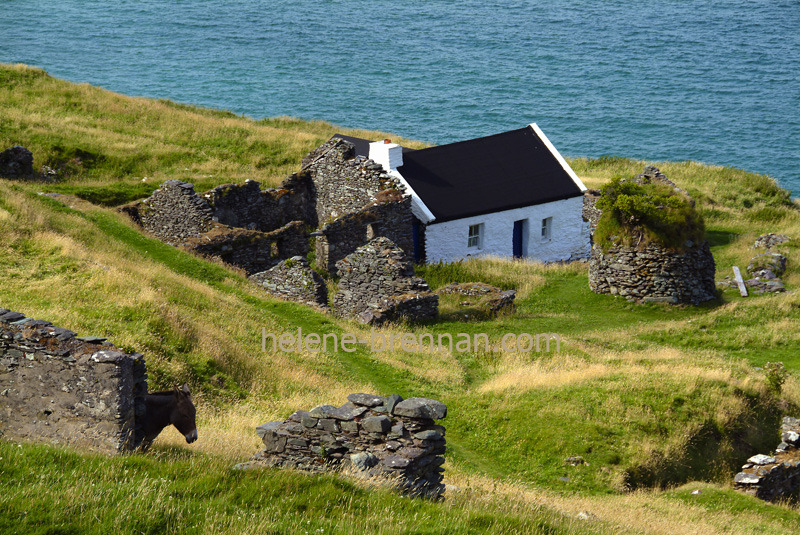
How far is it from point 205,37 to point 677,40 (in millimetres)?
69342

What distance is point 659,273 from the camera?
1377 inches

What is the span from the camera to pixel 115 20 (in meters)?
149

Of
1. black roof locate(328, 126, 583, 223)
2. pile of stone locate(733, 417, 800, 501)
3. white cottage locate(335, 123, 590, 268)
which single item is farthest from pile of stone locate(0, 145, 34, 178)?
pile of stone locate(733, 417, 800, 501)

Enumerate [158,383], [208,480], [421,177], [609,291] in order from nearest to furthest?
[208,480], [158,383], [609,291], [421,177]

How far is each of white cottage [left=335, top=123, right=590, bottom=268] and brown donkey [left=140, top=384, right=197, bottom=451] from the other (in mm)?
26609

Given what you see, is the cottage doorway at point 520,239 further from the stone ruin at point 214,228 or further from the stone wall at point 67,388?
the stone wall at point 67,388

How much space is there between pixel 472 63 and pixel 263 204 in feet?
294

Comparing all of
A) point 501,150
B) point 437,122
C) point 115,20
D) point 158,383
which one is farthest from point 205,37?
point 158,383

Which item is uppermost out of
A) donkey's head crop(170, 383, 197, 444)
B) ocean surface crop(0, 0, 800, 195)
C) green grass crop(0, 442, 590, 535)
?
ocean surface crop(0, 0, 800, 195)

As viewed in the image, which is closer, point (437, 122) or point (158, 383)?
point (158, 383)

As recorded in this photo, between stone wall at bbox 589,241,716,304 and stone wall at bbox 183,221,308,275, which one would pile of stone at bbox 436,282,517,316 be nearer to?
stone wall at bbox 589,241,716,304

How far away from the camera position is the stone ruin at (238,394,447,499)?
1409 cm

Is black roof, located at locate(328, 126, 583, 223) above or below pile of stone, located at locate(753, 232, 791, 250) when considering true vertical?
above

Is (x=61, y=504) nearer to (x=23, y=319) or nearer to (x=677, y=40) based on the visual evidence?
(x=23, y=319)
